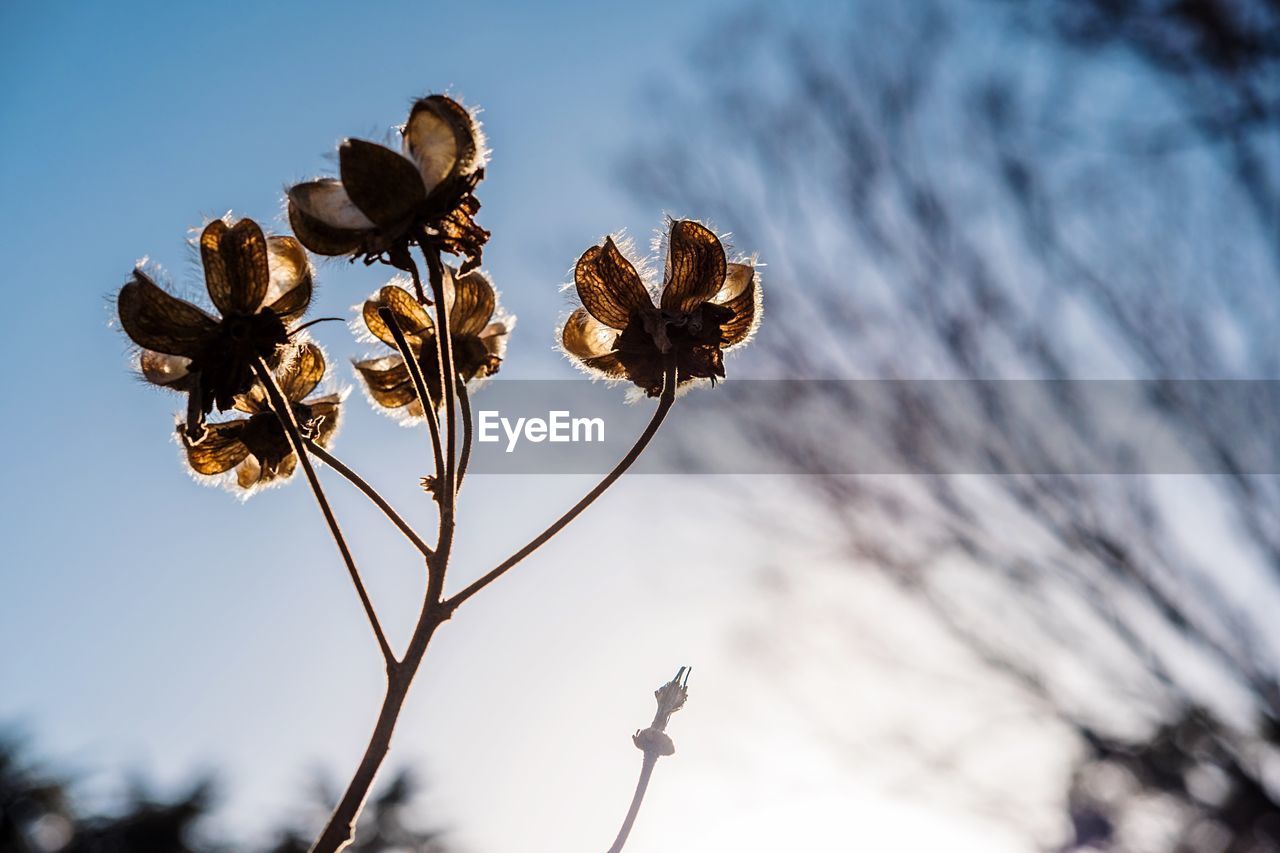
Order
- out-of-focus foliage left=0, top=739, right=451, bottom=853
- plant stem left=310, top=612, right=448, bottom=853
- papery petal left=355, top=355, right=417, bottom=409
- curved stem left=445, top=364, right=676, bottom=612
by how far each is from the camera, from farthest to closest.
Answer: out-of-focus foliage left=0, top=739, right=451, bottom=853, papery petal left=355, top=355, right=417, bottom=409, curved stem left=445, top=364, right=676, bottom=612, plant stem left=310, top=612, right=448, bottom=853

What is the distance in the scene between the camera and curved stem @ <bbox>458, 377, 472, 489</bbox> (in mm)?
914

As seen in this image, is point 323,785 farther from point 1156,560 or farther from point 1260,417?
point 1260,417

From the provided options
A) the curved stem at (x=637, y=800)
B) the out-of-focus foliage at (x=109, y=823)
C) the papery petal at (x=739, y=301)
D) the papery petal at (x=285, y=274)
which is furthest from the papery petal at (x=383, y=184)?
the out-of-focus foliage at (x=109, y=823)

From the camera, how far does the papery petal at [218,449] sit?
1.10m

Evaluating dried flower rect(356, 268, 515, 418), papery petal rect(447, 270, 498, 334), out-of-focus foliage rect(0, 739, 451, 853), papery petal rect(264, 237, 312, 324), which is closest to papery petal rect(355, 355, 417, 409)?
dried flower rect(356, 268, 515, 418)

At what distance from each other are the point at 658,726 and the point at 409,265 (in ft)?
1.69

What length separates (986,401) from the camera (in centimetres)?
575

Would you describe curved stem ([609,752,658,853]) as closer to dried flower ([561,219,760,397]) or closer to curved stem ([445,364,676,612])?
curved stem ([445,364,676,612])

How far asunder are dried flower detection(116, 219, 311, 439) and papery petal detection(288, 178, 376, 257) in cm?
7

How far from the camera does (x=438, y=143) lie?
3.06ft

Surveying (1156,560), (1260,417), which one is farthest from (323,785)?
(1260,417)

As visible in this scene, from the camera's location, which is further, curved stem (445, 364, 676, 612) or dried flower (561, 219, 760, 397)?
dried flower (561, 219, 760, 397)

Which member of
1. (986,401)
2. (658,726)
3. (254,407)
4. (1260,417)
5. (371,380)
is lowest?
(658,726)

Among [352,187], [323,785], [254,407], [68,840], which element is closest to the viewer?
[352,187]
